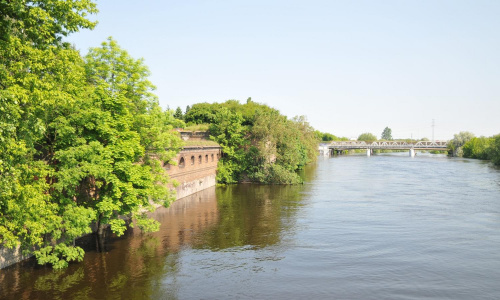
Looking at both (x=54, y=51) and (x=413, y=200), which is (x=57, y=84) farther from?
(x=413, y=200)

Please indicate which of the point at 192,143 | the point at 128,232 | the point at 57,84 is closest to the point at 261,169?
the point at 192,143

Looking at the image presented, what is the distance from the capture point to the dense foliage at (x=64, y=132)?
1454cm

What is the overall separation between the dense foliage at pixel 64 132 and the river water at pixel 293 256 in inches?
86.0

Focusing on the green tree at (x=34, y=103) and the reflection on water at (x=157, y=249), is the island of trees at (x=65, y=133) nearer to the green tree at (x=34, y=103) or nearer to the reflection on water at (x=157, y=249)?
the green tree at (x=34, y=103)

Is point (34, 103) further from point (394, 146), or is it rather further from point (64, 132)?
point (394, 146)

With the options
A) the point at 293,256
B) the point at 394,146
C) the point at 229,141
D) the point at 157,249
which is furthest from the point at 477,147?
the point at 157,249

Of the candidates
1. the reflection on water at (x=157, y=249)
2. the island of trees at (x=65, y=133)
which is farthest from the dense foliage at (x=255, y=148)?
the island of trees at (x=65, y=133)

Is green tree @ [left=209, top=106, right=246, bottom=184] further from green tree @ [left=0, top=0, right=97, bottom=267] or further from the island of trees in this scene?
green tree @ [left=0, top=0, right=97, bottom=267]

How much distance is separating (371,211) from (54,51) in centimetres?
2784

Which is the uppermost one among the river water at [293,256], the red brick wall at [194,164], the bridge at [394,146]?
the bridge at [394,146]

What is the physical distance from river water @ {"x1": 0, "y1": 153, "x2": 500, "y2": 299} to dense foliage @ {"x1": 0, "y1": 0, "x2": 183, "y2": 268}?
2184mm

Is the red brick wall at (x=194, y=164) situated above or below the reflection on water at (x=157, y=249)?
above

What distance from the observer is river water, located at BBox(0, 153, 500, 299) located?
1773 centimetres

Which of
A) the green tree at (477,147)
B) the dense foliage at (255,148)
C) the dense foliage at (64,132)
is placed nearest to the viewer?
the dense foliage at (64,132)
